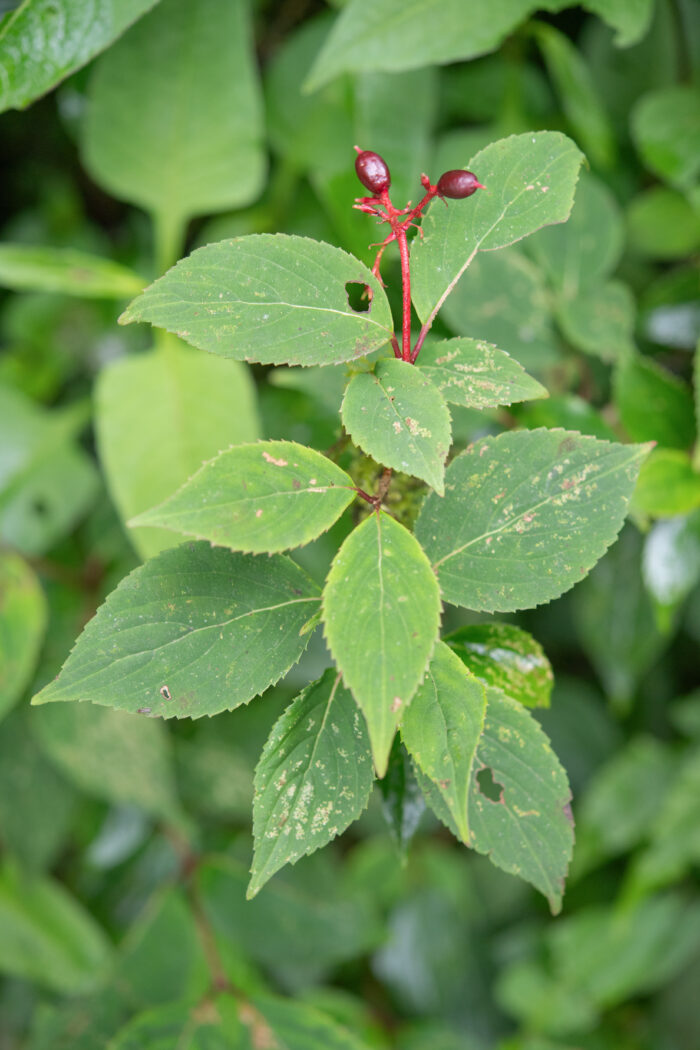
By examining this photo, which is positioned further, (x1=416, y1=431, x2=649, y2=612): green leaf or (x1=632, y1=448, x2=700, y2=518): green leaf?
(x1=632, y1=448, x2=700, y2=518): green leaf

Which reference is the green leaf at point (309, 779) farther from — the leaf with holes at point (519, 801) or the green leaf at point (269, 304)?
the green leaf at point (269, 304)

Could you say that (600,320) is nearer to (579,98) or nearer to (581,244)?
(581,244)

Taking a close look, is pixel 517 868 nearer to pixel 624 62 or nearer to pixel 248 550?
pixel 248 550

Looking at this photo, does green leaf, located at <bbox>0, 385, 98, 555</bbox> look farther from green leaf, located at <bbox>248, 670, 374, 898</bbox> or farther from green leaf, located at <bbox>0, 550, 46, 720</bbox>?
green leaf, located at <bbox>248, 670, 374, 898</bbox>

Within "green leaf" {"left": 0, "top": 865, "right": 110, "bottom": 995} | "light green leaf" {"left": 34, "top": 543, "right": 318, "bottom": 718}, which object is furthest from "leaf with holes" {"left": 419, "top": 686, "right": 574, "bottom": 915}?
"green leaf" {"left": 0, "top": 865, "right": 110, "bottom": 995}

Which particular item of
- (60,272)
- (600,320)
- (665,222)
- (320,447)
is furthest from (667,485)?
(60,272)

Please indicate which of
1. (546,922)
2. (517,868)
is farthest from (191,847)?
(517,868)
